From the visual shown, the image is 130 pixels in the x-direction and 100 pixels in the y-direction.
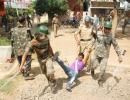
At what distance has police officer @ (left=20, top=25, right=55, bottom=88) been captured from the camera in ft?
30.6

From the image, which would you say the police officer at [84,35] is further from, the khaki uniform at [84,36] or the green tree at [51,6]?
the green tree at [51,6]

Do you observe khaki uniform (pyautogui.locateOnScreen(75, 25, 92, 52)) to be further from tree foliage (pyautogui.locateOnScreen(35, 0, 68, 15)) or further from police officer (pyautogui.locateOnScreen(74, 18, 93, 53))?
tree foliage (pyautogui.locateOnScreen(35, 0, 68, 15))

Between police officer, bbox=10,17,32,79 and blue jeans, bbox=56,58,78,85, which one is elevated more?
police officer, bbox=10,17,32,79

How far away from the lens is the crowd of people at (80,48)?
31.0 ft

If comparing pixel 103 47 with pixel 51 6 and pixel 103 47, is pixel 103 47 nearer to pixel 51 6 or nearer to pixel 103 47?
pixel 103 47

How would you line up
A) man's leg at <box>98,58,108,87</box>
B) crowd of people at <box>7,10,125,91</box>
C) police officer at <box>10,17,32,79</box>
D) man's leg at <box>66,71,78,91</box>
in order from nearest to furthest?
crowd of people at <box>7,10,125,91</box> < man's leg at <box>66,71,78,91</box> < man's leg at <box>98,58,108,87</box> < police officer at <box>10,17,32,79</box>

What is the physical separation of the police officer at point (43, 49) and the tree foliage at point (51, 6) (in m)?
22.0

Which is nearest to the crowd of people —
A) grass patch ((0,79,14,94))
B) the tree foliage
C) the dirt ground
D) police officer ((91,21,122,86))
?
police officer ((91,21,122,86))

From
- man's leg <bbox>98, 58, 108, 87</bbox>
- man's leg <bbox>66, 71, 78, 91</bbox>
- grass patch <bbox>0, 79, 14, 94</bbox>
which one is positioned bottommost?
grass patch <bbox>0, 79, 14, 94</bbox>

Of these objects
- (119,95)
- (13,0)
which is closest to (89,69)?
(119,95)

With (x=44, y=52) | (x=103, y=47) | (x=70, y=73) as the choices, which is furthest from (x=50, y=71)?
(x=103, y=47)

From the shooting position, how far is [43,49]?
9508 millimetres

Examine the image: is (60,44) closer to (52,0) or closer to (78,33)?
(78,33)

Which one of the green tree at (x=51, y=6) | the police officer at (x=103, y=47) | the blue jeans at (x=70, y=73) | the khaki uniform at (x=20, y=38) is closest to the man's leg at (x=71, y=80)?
the blue jeans at (x=70, y=73)
